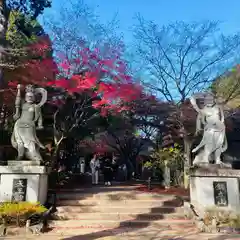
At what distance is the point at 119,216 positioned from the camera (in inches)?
363

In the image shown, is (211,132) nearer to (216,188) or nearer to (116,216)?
(216,188)

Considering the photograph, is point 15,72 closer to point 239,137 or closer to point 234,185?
point 234,185

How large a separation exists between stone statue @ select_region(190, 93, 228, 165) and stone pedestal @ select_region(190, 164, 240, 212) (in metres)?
0.41

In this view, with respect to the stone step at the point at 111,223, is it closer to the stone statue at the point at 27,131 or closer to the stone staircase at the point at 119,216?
the stone staircase at the point at 119,216

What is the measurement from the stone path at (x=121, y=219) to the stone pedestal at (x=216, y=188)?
94 centimetres

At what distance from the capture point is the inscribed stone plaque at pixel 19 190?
30.3 ft

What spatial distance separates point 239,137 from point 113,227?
1459cm

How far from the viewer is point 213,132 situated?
9.95 m

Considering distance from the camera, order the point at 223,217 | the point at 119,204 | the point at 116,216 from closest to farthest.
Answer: the point at 223,217, the point at 116,216, the point at 119,204

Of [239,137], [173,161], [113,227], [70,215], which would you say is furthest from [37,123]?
[239,137]

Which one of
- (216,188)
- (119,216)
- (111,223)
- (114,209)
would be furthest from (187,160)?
(111,223)

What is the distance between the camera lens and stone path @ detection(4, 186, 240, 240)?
7605 millimetres

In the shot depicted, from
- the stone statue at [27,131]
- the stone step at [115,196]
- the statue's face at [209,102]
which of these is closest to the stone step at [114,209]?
the stone step at [115,196]

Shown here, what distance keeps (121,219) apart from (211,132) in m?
4.56
